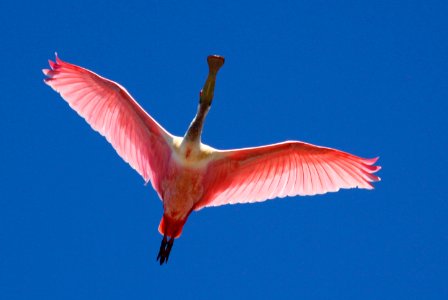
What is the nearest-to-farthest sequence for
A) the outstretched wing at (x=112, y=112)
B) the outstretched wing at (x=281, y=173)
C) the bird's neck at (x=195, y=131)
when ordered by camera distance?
the bird's neck at (x=195, y=131) < the outstretched wing at (x=281, y=173) < the outstretched wing at (x=112, y=112)

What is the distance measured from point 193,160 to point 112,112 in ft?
4.91

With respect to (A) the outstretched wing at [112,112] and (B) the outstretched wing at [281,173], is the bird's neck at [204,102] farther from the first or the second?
(A) the outstretched wing at [112,112]

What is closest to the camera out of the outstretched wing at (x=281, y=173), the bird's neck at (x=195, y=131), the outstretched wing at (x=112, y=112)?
the bird's neck at (x=195, y=131)

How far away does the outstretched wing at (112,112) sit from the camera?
1099 cm

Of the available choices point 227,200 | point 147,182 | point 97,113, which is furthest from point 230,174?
point 97,113

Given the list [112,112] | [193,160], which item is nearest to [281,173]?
[193,160]

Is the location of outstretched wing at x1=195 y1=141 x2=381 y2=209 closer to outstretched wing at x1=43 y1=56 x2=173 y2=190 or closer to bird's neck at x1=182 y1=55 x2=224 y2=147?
bird's neck at x1=182 y1=55 x2=224 y2=147

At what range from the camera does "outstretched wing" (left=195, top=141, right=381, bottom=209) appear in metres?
10.8

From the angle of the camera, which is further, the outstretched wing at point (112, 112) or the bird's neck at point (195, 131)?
the outstretched wing at point (112, 112)

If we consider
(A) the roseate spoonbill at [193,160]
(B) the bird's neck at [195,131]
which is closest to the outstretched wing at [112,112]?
(A) the roseate spoonbill at [193,160]

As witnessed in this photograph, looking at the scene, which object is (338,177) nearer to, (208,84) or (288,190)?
(288,190)

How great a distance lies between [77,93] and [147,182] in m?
1.59

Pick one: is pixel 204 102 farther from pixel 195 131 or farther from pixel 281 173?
pixel 281 173

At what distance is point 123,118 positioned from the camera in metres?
11.2
